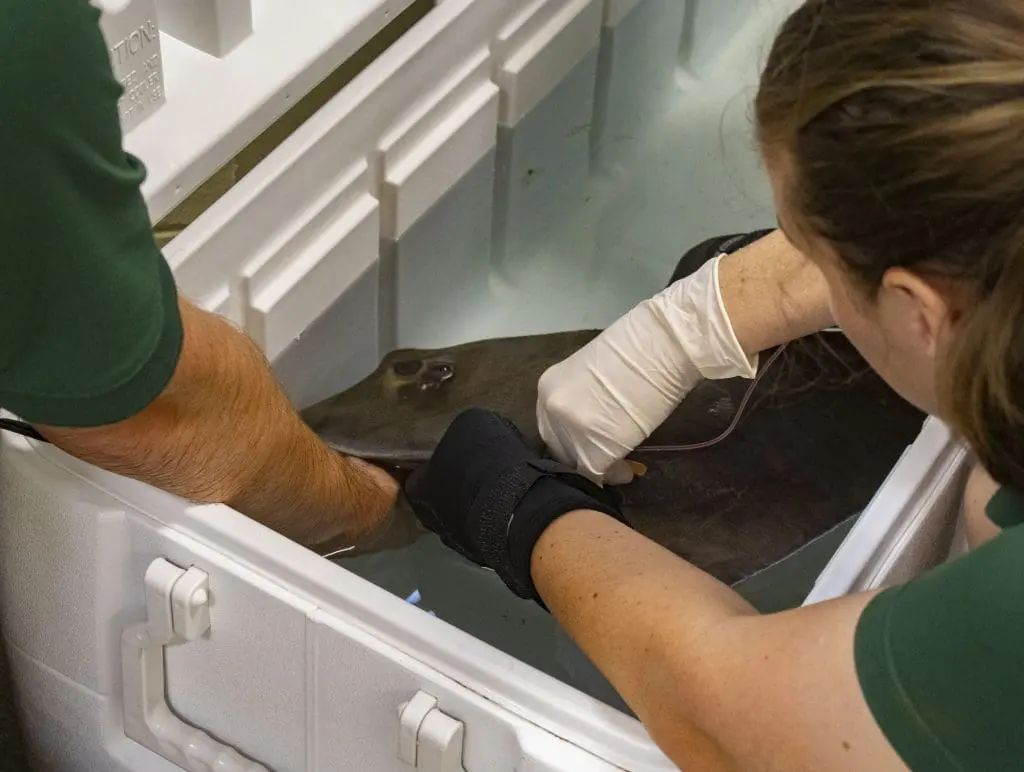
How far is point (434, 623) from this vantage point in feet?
2.95

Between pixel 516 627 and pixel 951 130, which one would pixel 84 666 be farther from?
pixel 951 130

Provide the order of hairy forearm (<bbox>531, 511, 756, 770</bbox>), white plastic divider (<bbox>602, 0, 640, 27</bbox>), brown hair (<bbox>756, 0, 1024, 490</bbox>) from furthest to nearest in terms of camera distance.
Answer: white plastic divider (<bbox>602, 0, 640, 27</bbox>) → hairy forearm (<bbox>531, 511, 756, 770</bbox>) → brown hair (<bbox>756, 0, 1024, 490</bbox>)

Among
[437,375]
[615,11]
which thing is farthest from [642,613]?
[615,11]

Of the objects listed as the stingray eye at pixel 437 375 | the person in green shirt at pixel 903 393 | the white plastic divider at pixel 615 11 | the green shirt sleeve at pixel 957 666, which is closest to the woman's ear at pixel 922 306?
the person in green shirt at pixel 903 393

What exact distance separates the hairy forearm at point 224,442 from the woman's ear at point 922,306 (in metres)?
0.51

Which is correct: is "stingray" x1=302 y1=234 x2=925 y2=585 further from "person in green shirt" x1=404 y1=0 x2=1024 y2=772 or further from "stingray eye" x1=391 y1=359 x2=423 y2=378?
"person in green shirt" x1=404 y1=0 x2=1024 y2=772

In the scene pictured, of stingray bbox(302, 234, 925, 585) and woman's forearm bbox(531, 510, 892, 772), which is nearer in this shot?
woman's forearm bbox(531, 510, 892, 772)

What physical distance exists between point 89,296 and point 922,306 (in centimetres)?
50

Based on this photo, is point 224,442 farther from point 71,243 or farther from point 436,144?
point 436,144

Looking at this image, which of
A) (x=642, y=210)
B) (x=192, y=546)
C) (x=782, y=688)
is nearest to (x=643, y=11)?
(x=642, y=210)

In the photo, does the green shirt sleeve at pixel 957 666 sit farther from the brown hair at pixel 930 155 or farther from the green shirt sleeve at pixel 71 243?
the green shirt sleeve at pixel 71 243

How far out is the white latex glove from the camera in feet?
3.87

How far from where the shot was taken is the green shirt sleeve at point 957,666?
61 cm

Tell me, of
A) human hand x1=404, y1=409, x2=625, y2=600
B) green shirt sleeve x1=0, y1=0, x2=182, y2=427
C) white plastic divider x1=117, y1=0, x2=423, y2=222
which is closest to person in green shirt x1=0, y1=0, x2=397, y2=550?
green shirt sleeve x1=0, y1=0, x2=182, y2=427
